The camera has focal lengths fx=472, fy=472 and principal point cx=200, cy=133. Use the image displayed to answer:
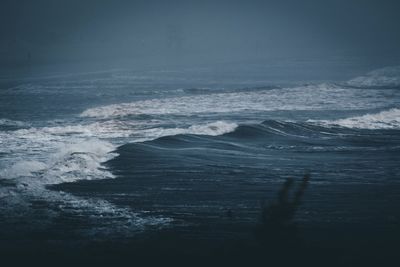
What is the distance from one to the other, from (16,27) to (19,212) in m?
176

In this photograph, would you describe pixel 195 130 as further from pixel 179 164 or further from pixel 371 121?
pixel 371 121

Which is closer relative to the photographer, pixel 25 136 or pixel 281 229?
pixel 281 229

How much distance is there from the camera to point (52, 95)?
44719 mm

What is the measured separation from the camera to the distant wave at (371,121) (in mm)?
26609

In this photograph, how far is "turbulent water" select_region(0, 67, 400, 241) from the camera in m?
12.8

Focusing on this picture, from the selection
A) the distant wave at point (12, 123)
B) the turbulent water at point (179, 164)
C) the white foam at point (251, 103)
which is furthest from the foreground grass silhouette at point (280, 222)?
the white foam at point (251, 103)

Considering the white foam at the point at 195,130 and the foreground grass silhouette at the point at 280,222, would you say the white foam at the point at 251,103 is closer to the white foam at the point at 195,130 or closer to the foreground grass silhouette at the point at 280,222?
the white foam at the point at 195,130

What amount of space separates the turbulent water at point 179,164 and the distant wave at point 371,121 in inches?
2.4

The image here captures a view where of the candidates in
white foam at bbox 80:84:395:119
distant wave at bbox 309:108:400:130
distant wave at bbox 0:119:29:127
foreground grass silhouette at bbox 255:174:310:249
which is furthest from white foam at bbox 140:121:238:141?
foreground grass silhouette at bbox 255:174:310:249

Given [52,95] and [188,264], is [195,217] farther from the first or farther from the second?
[52,95]

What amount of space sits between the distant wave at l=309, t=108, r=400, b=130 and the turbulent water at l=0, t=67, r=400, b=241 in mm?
62

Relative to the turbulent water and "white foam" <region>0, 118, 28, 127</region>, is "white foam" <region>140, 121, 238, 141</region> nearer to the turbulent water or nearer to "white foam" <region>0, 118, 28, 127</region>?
the turbulent water

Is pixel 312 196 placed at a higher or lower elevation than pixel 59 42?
lower

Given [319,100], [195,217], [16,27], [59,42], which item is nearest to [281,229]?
[195,217]
